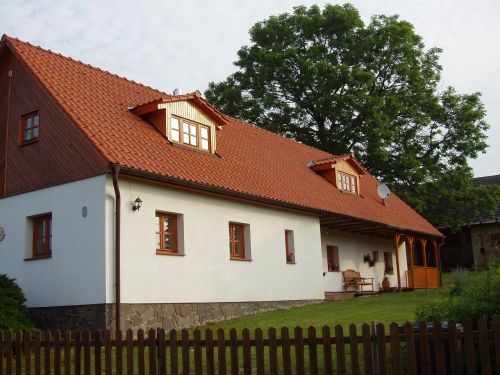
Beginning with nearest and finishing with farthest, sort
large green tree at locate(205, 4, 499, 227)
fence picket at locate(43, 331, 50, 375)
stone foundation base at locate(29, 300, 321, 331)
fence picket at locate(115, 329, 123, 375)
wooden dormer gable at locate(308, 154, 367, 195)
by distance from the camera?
fence picket at locate(115, 329, 123, 375), fence picket at locate(43, 331, 50, 375), stone foundation base at locate(29, 300, 321, 331), wooden dormer gable at locate(308, 154, 367, 195), large green tree at locate(205, 4, 499, 227)

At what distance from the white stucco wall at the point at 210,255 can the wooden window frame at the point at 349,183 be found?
15.6 feet

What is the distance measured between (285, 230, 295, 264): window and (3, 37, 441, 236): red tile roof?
105cm

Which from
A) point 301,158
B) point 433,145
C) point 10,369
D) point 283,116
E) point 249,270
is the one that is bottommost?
point 10,369

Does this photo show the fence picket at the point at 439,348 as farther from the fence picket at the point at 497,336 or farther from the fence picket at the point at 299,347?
the fence picket at the point at 299,347

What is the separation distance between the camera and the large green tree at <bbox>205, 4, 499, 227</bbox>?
119 ft

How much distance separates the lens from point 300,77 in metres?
37.5

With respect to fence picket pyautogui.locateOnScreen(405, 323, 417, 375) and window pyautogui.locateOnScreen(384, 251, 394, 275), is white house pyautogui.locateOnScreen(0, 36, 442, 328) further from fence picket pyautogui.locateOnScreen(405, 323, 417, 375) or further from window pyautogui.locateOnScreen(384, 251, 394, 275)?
fence picket pyautogui.locateOnScreen(405, 323, 417, 375)

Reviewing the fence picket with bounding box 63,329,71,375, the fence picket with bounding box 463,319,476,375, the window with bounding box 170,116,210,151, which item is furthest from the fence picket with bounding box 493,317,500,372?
the window with bounding box 170,116,210,151

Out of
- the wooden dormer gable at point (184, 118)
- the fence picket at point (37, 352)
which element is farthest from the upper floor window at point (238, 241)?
the fence picket at point (37, 352)

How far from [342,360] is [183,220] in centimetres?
925

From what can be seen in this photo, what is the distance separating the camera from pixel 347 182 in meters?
27.8

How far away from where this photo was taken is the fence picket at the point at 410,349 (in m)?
7.89

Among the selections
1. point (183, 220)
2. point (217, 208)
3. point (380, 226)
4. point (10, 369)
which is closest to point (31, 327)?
point (10, 369)

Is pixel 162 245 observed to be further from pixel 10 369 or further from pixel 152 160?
pixel 10 369
